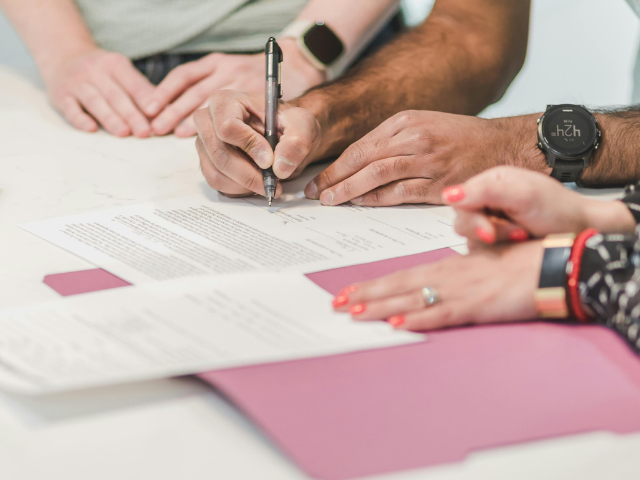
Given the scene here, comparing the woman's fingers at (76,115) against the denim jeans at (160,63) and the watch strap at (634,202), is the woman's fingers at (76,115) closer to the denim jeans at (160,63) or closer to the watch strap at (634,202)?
the denim jeans at (160,63)

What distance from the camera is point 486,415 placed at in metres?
0.51

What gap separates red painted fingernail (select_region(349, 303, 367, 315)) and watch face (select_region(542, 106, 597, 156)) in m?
0.55

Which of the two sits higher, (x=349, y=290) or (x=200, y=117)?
(x=200, y=117)

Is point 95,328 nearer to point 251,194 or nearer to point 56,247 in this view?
point 56,247

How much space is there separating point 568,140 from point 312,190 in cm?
43

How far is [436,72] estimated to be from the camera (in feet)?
4.54

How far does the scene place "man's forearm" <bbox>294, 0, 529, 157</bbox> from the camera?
1220 mm

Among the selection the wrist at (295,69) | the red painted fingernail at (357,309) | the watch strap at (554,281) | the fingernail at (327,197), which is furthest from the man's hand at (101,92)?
the watch strap at (554,281)

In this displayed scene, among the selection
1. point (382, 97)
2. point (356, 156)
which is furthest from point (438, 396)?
point (382, 97)

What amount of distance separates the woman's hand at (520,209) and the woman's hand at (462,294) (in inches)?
1.0

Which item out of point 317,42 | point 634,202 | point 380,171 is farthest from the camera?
point 317,42

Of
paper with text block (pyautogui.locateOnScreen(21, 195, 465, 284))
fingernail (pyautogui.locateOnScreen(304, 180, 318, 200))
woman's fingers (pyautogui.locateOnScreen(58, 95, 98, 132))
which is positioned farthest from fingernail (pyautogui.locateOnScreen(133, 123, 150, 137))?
fingernail (pyautogui.locateOnScreen(304, 180, 318, 200))

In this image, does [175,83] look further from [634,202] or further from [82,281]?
[634,202]

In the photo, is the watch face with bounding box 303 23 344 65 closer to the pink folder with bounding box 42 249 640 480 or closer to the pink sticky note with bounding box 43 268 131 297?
the pink sticky note with bounding box 43 268 131 297
